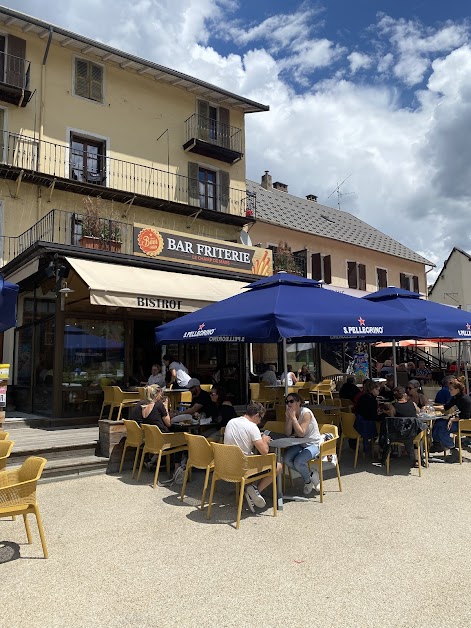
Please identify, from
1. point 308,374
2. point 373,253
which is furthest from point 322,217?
point 308,374

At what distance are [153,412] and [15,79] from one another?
44.1 feet

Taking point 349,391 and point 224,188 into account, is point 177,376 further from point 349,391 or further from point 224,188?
point 224,188

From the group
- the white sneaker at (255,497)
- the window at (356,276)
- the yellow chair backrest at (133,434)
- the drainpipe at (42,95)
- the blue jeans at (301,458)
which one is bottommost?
the white sneaker at (255,497)

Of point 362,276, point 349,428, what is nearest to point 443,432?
point 349,428

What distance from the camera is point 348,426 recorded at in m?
7.96

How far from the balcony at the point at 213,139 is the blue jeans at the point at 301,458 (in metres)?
15.1

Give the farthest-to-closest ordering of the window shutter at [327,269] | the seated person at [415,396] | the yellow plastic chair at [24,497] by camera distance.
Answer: the window shutter at [327,269]
the seated person at [415,396]
the yellow plastic chair at [24,497]

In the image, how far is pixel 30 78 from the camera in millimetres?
15828

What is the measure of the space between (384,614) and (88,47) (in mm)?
18711

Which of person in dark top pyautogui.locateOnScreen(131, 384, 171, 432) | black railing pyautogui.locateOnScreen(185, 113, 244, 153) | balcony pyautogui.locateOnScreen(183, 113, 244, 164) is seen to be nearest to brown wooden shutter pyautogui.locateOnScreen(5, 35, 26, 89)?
balcony pyautogui.locateOnScreen(183, 113, 244, 164)

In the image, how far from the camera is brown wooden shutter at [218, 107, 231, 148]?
795 inches

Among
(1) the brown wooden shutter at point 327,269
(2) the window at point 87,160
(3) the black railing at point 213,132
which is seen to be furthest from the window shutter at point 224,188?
(1) the brown wooden shutter at point 327,269

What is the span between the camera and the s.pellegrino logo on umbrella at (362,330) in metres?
6.67

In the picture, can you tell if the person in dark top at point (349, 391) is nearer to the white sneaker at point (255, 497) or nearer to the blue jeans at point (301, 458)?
the blue jeans at point (301, 458)
